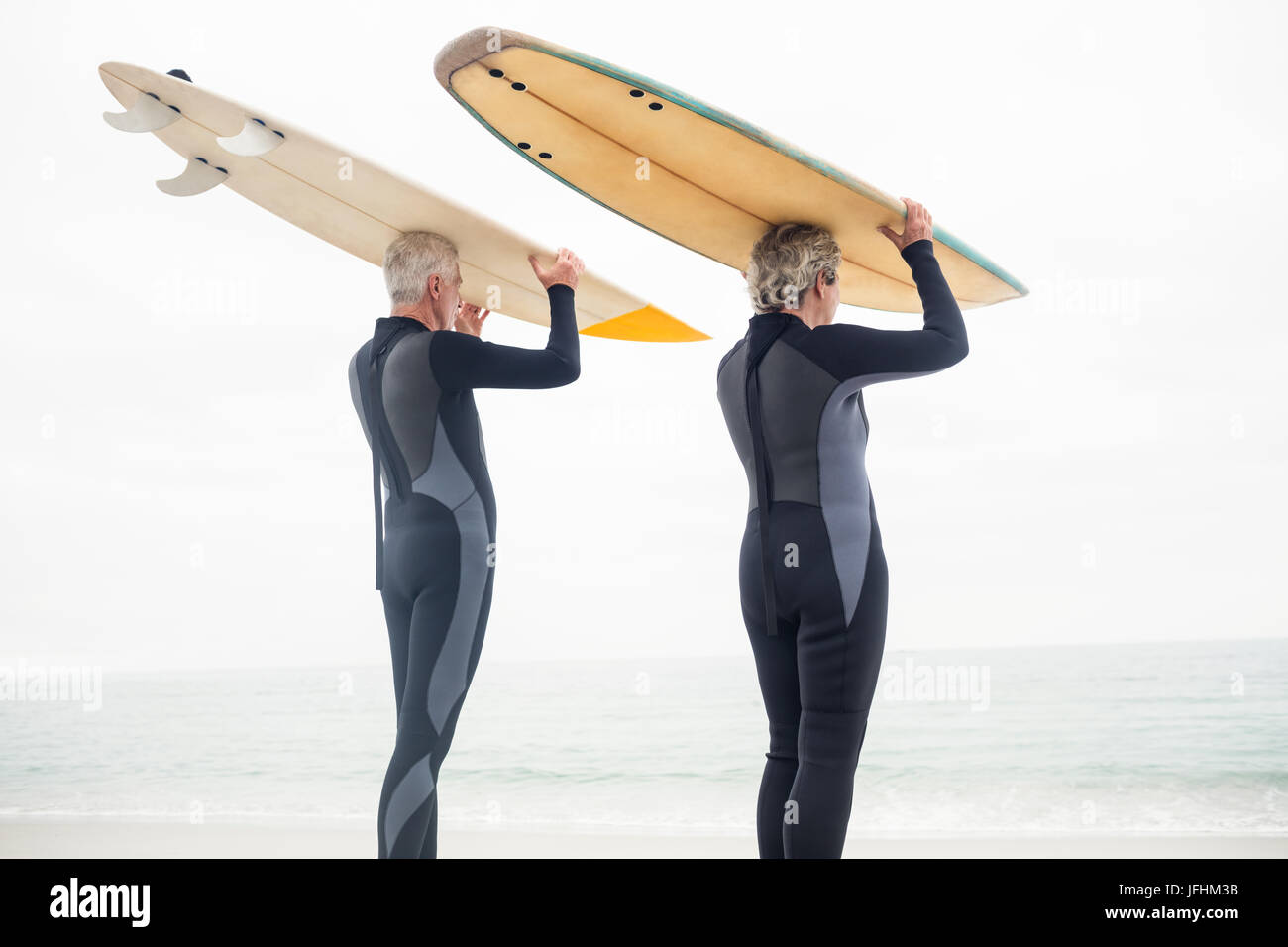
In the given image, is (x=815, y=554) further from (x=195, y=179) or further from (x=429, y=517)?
(x=195, y=179)

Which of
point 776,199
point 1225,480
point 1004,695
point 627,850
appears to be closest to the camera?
point 776,199

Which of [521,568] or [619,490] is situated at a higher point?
[619,490]

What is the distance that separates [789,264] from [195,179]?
168cm

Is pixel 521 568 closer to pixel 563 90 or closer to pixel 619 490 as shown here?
pixel 619 490

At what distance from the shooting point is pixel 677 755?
10352 millimetres

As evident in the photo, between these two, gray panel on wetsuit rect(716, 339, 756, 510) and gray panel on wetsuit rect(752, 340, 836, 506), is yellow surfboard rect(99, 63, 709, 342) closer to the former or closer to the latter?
gray panel on wetsuit rect(716, 339, 756, 510)

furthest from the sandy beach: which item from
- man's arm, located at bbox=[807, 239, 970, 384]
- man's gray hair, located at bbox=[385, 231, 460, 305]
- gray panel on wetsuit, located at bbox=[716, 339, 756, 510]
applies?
man's gray hair, located at bbox=[385, 231, 460, 305]

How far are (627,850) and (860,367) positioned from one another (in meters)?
2.48

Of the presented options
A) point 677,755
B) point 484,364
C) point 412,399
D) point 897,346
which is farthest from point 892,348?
point 677,755

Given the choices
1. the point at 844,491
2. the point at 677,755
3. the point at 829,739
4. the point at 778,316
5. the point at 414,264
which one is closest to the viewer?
the point at 829,739
